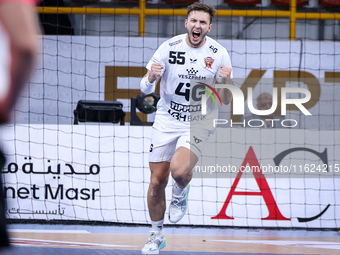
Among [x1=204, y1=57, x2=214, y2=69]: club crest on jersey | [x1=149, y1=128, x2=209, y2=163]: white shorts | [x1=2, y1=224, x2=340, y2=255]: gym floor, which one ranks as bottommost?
[x1=2, y1=224, x2=340, y2=255]: gym floor

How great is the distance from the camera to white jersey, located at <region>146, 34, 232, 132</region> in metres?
3.75

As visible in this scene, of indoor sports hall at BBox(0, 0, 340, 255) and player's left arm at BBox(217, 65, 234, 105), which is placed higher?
player's left arm at BBox(217, 65, 234, 105)

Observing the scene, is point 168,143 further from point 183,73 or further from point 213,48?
point 213,48

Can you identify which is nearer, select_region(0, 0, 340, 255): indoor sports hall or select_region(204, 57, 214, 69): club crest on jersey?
select_region(204, 57, 214, 69): club crest on jersey

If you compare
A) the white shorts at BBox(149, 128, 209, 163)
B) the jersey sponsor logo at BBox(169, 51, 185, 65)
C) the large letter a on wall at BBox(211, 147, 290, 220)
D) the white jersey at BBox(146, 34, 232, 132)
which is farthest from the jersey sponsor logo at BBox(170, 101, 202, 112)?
the large letter a on wall at BBox(211, 147, 290, 220)

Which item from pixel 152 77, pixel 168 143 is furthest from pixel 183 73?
pixel 168 143

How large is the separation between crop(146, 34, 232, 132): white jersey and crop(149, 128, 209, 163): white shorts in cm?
6

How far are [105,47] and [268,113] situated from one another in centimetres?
287

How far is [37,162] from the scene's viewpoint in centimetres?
→ 558

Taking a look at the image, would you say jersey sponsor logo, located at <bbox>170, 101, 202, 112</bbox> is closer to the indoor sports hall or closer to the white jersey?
the white jersey

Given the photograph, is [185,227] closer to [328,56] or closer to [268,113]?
[268,113]

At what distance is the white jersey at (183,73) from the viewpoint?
3.75 m

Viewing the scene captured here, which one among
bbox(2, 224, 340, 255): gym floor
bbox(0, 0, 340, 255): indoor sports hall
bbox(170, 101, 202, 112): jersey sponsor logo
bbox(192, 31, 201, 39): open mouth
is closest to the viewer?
bbox(192, 31, 201, 39): open mouth

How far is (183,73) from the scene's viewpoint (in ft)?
12.3
